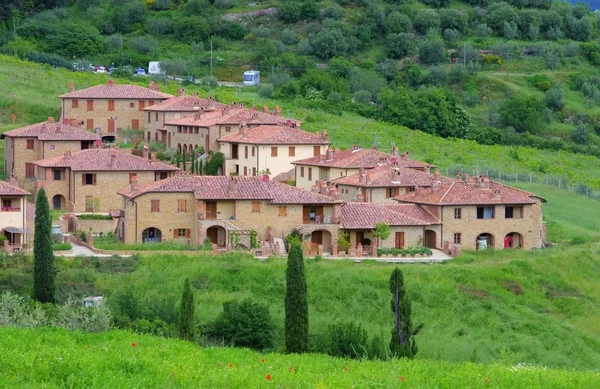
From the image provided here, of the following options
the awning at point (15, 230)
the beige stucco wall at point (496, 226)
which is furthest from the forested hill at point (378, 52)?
the awning at point (15, 230)

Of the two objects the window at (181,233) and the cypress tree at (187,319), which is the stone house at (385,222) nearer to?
the window at (181,233)

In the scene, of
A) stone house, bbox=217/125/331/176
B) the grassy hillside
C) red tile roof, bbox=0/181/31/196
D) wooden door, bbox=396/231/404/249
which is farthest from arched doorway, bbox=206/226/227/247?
the grassy hillside

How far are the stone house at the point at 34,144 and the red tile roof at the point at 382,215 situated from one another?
17404mm

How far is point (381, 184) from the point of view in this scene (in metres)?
71.0

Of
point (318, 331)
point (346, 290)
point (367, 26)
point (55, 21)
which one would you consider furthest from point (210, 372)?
point (367, 26)

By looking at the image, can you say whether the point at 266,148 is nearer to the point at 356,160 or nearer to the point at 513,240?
the point at 356,160

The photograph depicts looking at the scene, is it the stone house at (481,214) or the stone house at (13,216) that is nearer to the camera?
the stone house at (13,216)

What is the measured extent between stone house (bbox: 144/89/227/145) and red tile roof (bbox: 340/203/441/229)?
20443 mm

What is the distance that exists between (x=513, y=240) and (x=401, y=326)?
78.0ft

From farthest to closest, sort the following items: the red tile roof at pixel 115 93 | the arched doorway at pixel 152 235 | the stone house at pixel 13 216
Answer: the red tile roof at pixel 115 93
the arched doorway at pixel 152 235
the stone house at pixel 13 216

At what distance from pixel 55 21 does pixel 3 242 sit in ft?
220

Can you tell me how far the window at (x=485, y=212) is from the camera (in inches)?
2662

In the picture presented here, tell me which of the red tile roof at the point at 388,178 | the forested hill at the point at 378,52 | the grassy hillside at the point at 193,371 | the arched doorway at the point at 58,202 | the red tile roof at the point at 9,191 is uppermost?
the forested hill at the point at 378,52

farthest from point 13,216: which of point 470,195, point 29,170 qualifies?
point 470,195
